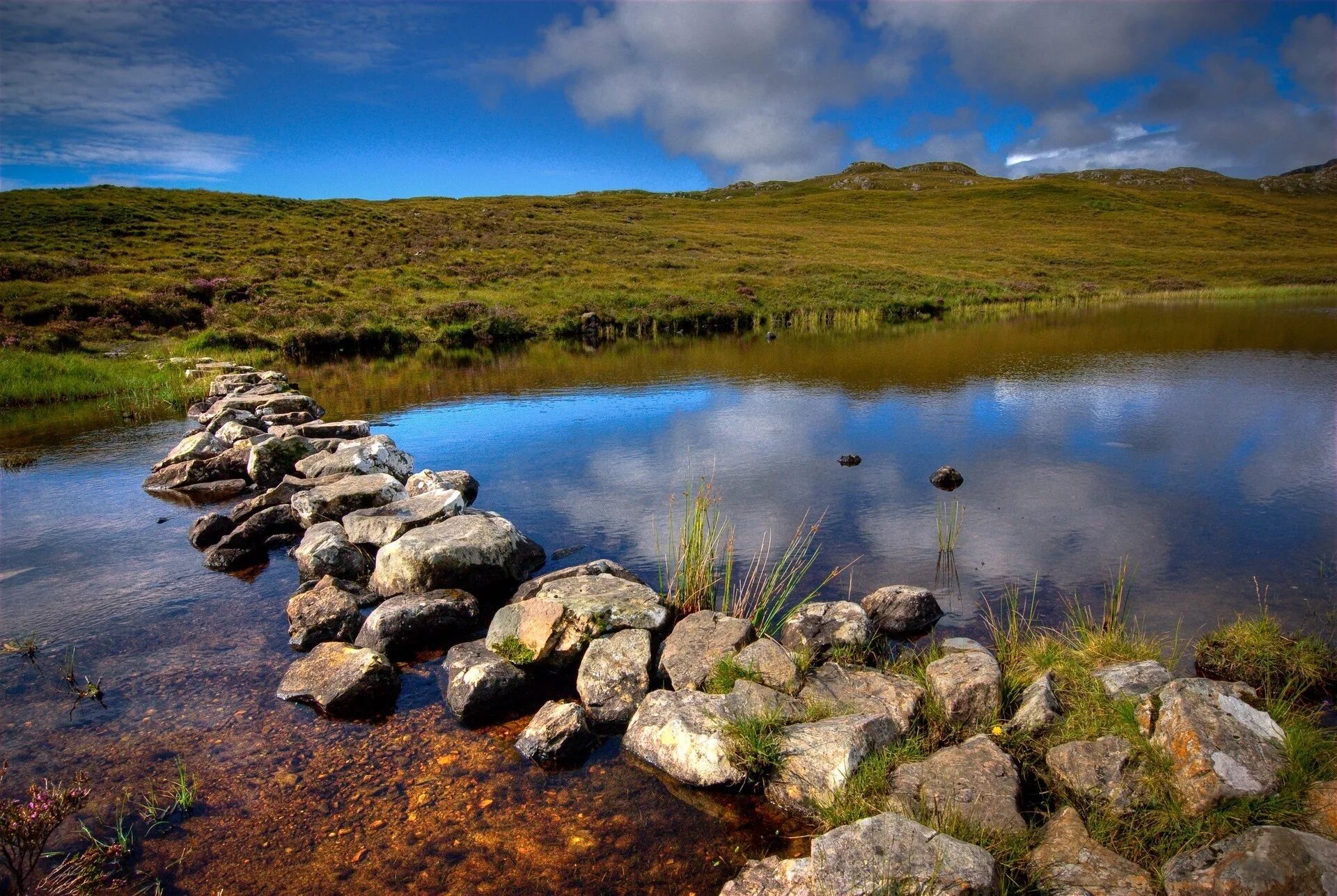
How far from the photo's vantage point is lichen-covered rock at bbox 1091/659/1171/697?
6453mm

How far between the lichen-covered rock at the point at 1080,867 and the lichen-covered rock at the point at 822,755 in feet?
4.42

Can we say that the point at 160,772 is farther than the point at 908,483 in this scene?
No

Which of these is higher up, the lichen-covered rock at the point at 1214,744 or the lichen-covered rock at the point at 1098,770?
the lichen-covered rock at the point at 1214,744

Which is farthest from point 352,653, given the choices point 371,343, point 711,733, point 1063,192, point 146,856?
point 1063,192

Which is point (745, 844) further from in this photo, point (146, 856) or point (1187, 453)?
point (1187, 453)

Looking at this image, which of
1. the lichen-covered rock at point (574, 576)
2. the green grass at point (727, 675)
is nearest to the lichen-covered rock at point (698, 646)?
the green grass at point (727, 675)

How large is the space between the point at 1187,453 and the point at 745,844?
49.1 ft

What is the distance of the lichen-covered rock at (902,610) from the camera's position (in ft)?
28.5

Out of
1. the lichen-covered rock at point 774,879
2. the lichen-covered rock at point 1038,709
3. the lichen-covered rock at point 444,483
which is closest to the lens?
the lichen-covered rock at point 774,879

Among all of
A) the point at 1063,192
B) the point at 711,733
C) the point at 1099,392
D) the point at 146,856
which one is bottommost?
the point at 146,856

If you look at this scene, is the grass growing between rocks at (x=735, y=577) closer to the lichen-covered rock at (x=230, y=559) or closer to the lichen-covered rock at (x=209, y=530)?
the lichen-covered rock at (x=230, y=559)

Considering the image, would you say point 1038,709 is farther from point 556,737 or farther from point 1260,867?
point 556,737

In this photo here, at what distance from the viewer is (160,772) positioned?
258 inches

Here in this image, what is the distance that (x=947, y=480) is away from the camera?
14.1m
